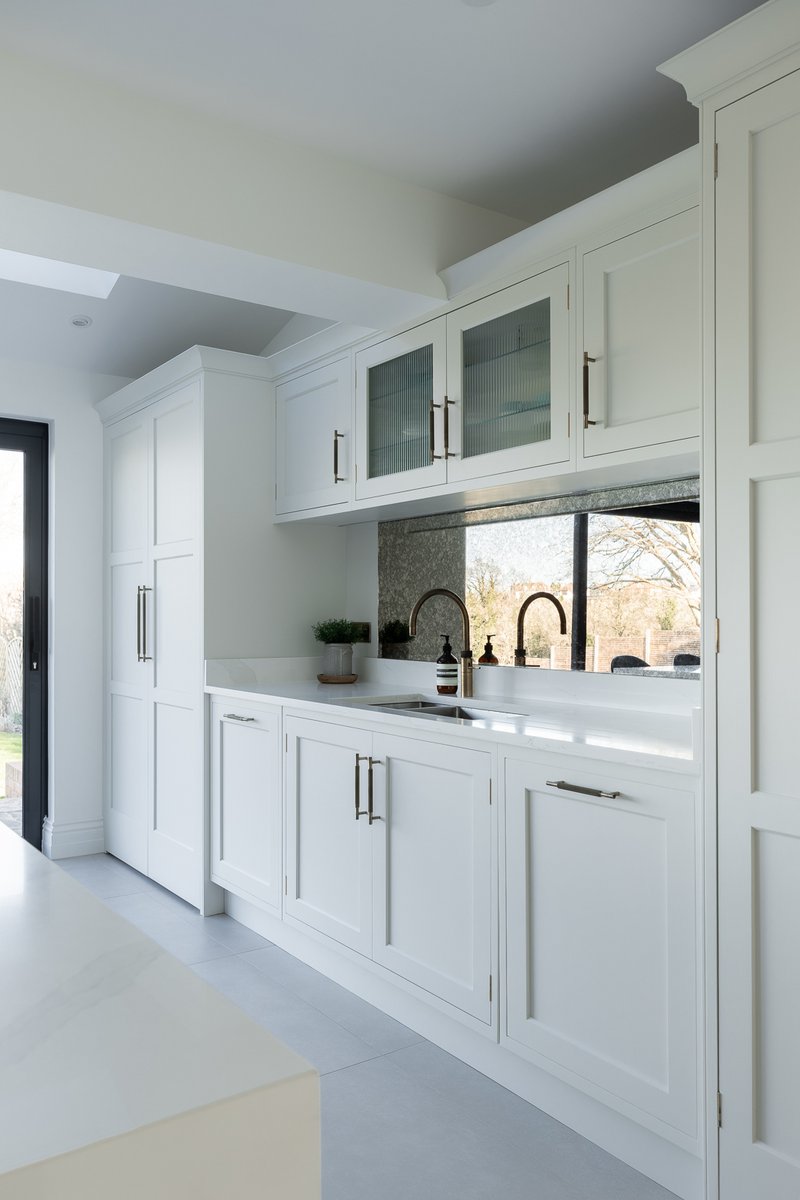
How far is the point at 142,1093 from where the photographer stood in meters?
0.56

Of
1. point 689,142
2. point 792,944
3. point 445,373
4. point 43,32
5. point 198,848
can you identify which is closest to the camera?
point 792,944

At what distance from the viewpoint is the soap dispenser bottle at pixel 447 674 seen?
3314 millimetres

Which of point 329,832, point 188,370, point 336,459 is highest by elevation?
point 188,370

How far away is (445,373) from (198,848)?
2108mm

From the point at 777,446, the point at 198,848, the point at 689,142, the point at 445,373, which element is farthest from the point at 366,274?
the point at 198,848

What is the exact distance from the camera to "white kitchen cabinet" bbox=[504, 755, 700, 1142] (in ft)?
6.15

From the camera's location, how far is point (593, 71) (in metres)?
2.29

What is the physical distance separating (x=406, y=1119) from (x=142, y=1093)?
192 centimetres

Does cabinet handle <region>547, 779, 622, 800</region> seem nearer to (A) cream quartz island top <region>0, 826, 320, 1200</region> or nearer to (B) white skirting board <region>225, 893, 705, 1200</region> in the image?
(B) white skirting board <region>225, 893, 705, 1200</region>

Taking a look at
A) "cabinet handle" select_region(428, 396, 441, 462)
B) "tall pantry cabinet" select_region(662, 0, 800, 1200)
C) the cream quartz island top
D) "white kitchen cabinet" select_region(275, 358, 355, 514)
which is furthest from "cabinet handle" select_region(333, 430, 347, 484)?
the cream quartz island top

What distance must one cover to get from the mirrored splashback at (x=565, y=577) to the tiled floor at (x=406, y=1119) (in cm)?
122

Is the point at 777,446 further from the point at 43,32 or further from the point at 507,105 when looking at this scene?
the point at 43,32

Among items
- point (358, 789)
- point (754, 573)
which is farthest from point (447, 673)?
point (754, 573)

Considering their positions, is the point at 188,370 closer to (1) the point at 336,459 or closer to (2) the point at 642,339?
(1) the point at 336,459
